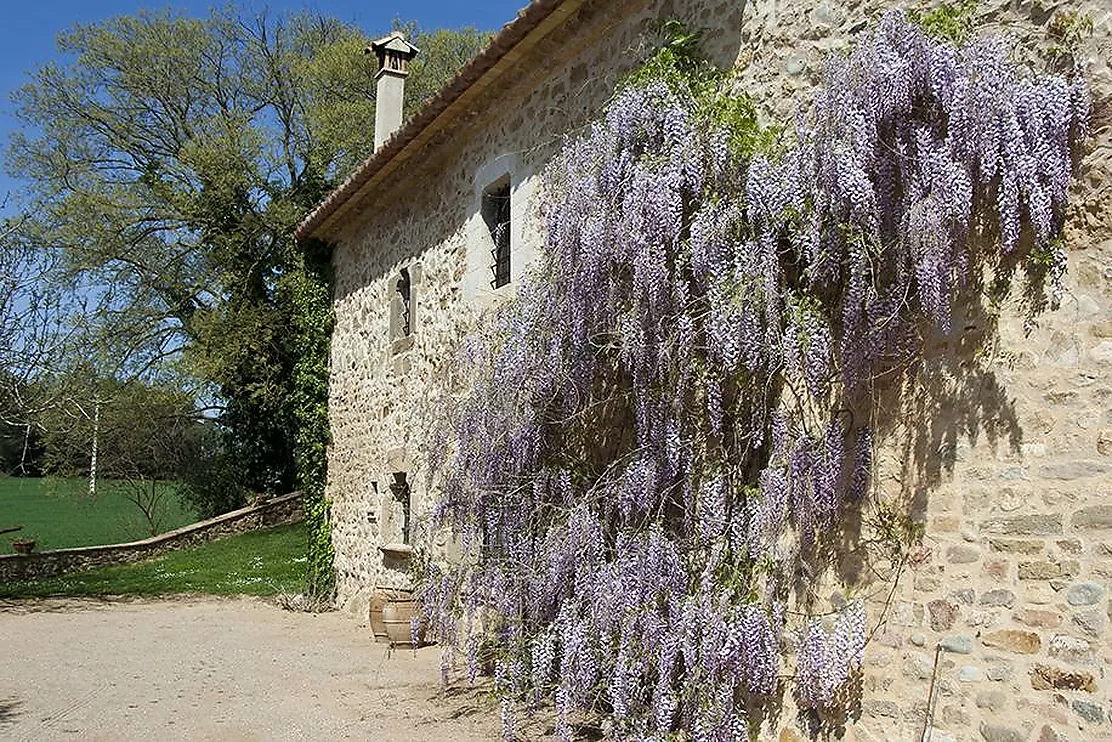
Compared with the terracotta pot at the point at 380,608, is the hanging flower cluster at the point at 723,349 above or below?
above

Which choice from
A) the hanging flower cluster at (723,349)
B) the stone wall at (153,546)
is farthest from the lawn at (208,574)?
the hanging flower cluster at (723,349)

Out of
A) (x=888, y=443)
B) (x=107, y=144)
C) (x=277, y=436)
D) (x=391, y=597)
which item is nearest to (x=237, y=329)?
(x=277, y=436)

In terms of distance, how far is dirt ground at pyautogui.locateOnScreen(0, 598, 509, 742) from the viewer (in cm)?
545

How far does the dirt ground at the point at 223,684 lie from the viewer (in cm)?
545

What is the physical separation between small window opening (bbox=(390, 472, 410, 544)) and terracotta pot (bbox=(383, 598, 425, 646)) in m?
0.84

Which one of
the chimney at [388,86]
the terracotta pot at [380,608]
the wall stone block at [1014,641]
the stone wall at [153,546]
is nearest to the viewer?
the wall stone block at [1014,641]

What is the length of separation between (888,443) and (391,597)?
17.7 feet

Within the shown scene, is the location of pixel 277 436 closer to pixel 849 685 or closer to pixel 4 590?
pixel 4 590

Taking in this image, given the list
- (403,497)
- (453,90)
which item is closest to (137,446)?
(403,497)

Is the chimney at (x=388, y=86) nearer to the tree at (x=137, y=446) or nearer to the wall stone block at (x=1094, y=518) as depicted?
the tree at (x=137, y=446)

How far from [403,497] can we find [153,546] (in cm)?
890

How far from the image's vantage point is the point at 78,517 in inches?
890

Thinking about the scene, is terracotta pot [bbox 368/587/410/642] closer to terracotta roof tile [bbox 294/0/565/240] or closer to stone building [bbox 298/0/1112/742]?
stone building [bbox 298/0/1112/742]

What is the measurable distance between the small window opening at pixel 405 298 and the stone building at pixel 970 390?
103cm
